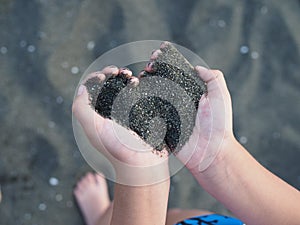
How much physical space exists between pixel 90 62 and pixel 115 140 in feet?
1.72

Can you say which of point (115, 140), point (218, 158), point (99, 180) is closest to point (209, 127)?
point (218, 158)

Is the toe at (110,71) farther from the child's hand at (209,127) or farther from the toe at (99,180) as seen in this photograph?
the toe at (99,180)

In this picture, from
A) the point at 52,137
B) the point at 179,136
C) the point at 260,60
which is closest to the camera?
the point at 179,136

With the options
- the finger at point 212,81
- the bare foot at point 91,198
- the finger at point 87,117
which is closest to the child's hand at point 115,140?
the finger at point 87,117

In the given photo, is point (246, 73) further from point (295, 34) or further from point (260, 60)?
point (295, 34)

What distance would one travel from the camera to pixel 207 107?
75 centimetres

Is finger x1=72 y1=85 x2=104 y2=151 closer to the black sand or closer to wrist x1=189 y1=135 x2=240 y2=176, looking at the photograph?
the black sand

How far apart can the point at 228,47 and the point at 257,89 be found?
0.14m

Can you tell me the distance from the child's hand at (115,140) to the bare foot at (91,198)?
0.42 meters

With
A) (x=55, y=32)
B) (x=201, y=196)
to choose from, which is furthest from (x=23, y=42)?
(x=201, y=196)

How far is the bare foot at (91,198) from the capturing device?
3.67 feet

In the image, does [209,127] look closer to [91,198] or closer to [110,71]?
[110,71]

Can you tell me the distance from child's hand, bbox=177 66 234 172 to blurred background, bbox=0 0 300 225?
0.41m

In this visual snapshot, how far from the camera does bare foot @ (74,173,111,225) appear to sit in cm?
112
